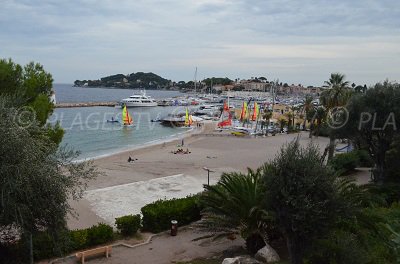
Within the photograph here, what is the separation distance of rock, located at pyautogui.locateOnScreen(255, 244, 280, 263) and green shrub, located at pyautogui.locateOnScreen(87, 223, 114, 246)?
5.42 metres

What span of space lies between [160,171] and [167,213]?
16.5 m

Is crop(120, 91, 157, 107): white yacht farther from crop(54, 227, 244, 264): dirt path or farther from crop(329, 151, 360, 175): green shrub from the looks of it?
crop(54, 227, 244, 264): dirt path

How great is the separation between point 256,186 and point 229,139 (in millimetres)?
41827

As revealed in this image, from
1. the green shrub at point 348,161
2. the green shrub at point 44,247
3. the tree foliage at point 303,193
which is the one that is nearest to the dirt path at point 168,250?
the green shrub at point 44,247

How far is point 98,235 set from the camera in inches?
556

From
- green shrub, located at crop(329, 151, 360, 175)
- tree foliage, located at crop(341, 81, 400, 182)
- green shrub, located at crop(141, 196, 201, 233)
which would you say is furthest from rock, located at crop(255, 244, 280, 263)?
green shrub, located at crop(329, 151, 360, 175)

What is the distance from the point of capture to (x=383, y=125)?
20438mm

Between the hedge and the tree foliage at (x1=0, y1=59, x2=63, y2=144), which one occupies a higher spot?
the tree foliage at (x1=0, y1=59, x2=63, y2=144)

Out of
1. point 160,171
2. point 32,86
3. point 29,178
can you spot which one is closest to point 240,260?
point 29,178

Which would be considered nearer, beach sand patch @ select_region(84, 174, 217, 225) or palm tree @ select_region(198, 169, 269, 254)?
palm tree @ select_region(198, 169, 269, 254)

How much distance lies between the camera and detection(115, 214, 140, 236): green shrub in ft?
49.0

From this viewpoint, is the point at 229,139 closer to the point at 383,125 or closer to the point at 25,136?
the point at 383,125

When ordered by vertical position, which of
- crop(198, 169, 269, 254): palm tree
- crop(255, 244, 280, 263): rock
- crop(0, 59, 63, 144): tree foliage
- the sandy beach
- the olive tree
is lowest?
the sandy beach

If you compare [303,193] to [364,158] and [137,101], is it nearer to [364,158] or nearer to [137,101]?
[364,158]
